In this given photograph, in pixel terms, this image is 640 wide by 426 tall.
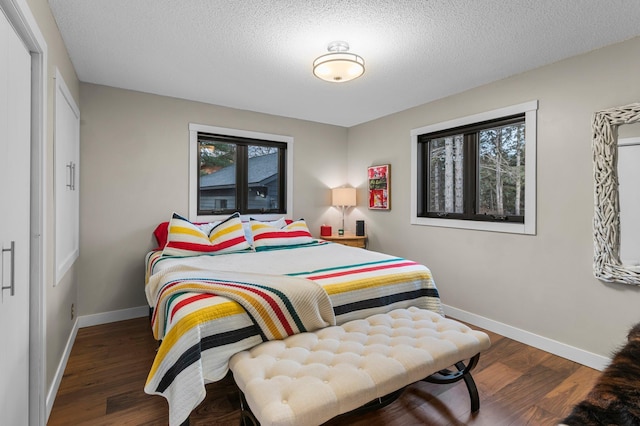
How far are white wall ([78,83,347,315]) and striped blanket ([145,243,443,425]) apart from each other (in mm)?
478

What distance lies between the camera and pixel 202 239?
316 cm

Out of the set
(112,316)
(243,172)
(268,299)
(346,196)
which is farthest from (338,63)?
(112,316)

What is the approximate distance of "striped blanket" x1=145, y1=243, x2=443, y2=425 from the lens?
1532mm

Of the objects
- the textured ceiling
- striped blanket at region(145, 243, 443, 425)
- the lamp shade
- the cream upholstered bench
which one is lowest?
the cream upholstered bench

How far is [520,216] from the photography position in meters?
3.00

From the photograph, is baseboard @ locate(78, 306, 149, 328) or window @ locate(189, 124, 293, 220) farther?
window @ locate(189, 124, 293, 220)

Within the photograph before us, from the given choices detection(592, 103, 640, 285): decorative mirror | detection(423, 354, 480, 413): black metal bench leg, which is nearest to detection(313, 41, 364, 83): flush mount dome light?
detection(592, 103, 640, 285): decorative mirror

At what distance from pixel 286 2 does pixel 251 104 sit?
200 centimetres

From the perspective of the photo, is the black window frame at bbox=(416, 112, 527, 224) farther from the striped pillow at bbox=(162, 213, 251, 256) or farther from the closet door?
the closet door

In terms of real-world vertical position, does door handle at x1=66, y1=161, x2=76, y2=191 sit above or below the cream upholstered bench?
above

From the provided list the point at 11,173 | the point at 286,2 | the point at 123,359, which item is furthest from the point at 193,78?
the point at 123,359

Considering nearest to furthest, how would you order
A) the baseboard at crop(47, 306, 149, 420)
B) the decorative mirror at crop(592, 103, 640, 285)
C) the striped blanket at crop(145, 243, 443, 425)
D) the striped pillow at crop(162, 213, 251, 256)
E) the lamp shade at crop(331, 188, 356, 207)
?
1. the striped blanket at crop(145, 243, 443, 425)
2. the decorative mirror at crop(592, 103, 640, 285)
3. the baseboard at crop(47, 306, 149, 420)
4. the striped pillow at crop(162, 213, 251, 256)
5. the lamp shade at crop(331, 188, 356, 207)

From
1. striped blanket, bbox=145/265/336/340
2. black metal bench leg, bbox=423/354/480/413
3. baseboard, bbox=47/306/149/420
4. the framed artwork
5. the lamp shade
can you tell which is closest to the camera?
striped blanket, bbox=145/265/336/340

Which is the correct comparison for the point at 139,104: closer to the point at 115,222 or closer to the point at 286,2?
the point at 115,222
